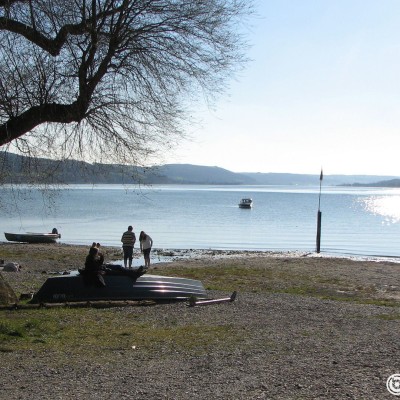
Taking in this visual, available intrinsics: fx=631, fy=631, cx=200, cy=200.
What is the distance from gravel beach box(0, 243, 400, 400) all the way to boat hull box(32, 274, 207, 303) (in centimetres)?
61

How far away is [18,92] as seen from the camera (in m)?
9.14

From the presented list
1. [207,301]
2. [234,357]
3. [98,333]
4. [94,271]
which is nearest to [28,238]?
[94,271]

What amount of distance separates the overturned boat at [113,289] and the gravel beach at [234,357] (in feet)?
1.97

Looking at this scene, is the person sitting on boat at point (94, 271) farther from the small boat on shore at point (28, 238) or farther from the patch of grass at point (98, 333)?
the small boat on shore at point (28, 238)

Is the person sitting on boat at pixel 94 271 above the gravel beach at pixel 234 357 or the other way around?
above

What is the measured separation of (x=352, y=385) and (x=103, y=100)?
224 inches

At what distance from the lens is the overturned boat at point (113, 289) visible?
13.3 m

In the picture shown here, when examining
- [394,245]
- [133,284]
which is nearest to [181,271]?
[133,284]

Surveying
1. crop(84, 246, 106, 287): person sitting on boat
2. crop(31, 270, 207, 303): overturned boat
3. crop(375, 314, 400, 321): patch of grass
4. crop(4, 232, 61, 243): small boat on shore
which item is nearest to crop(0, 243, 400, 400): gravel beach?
crop(375, 314, 400, 321): patch of grass

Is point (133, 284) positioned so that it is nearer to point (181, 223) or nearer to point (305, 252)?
point (305, 252)

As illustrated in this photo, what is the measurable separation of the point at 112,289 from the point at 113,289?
0.9 inches

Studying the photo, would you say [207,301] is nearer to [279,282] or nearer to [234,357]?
[234,357]

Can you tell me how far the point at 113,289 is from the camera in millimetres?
13609

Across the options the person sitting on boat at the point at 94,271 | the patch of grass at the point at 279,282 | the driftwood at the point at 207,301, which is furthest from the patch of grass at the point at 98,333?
the patch of grass at the point at 279,282
